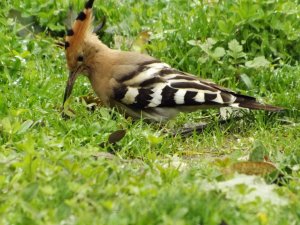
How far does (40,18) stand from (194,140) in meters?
2.32

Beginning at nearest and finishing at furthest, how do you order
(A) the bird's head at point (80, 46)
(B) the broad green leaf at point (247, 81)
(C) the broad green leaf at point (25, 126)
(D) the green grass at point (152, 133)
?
1. (D) the green grass at point (152, 133)
2. (C) the broad green leaf at point (25, 126)
3. (A) the bird's head at point (80, 46)
4. (B) the broad green leaf at point (247, 81)

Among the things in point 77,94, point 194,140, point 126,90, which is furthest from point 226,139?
point 77,94

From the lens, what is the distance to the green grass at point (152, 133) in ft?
12.9

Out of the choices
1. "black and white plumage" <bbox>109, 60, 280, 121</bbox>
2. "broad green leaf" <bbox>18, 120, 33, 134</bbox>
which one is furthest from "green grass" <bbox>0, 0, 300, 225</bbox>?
"black and white plumage" <bbox>109, 60, 280, 121</bbox>

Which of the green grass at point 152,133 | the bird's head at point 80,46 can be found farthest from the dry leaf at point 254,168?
the bird's head at point 80,46

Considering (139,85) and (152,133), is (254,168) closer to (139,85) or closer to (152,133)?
(152,133)

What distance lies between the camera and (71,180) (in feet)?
14.1

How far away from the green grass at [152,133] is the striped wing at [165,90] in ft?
0.55

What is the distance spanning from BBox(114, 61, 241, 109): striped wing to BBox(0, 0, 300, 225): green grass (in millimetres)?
168

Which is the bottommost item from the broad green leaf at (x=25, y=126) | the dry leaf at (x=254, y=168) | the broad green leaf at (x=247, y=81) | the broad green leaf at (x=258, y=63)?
the broad green leaf at (x=247, y=81)

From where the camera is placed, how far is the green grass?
155 inches

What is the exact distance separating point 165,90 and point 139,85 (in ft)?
0.63

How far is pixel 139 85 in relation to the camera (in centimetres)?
644

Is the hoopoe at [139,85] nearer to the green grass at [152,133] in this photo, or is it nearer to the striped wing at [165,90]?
the striped wing at [165,90]
